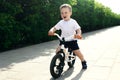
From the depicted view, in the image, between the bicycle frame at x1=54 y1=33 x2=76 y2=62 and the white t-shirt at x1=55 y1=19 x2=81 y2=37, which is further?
the white t-shirt at x1=55 y1=19 x2=81 y2=37


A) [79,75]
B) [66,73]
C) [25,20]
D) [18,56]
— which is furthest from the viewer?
[25,20]

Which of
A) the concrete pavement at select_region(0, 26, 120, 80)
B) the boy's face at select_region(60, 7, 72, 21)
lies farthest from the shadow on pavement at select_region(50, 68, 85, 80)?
the boy's face at select_region(60, 7, 72, 21)

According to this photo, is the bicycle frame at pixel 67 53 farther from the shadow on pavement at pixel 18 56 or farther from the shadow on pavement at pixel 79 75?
the shadow on pavement at pixel 18 56

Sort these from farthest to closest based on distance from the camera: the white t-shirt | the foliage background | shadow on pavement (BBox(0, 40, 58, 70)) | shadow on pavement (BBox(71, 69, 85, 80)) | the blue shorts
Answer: the foliage background < shadow on pavement (BBox(0, 40, 58, 70)) < the blue shorts < the white t-shirt < shadow on pavement (BBox(71, 69, 85, 80))

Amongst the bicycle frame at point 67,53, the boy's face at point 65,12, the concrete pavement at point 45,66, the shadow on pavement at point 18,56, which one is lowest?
the concrete pavement at point 45,66

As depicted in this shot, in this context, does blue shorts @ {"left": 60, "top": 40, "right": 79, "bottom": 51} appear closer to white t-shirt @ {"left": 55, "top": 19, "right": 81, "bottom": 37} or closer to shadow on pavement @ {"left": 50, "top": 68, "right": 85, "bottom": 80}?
white t-shirt @ {"left": 55, "top": 19, "right": 81, "bottom": 37}

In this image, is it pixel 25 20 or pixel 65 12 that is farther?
pixel 25 20

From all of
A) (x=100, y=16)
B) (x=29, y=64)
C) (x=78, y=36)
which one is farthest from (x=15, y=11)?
(x=100, y=16)

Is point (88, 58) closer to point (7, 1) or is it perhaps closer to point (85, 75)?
point (85, 75)

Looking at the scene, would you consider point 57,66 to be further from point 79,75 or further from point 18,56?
point 18,56

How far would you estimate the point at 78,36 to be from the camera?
5.54m

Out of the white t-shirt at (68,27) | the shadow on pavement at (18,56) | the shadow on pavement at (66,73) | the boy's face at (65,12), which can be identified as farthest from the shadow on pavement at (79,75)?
the shadow on pavement at (18,56)

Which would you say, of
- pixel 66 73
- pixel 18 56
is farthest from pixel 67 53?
pixel 18 56

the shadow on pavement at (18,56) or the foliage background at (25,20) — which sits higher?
the foliage background at (25,20)
